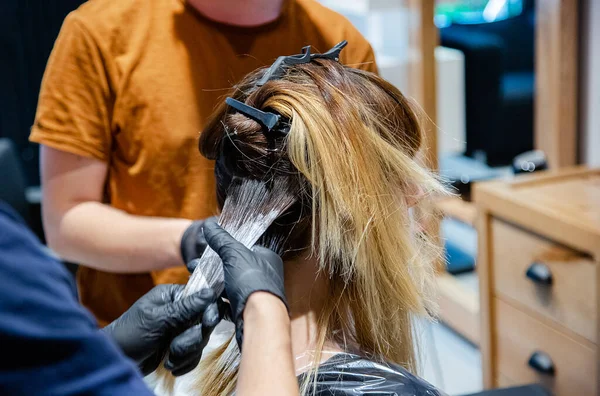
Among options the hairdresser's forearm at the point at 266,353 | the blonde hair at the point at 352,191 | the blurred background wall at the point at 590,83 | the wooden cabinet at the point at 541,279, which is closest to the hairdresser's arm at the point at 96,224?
the blonde hair at the point at 352,191

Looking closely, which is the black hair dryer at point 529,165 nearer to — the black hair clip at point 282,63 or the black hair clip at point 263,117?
the black hair clip at point 282,63

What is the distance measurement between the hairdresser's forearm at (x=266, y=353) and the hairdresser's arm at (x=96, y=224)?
1.35 ft

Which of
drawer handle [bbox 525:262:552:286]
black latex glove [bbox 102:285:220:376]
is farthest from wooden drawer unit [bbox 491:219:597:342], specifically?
black latex glove [bbox 102:285:220:376]

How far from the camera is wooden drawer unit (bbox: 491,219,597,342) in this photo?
5.63ft

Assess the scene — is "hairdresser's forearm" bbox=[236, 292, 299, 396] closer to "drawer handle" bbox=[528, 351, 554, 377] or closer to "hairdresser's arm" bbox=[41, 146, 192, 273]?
"hairdresser's arm" bbox=[41, 146, 192, 273]

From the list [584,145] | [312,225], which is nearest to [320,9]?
[312,225]

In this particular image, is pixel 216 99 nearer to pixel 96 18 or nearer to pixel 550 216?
pixel 96 18

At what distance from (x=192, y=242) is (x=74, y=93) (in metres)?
0.31

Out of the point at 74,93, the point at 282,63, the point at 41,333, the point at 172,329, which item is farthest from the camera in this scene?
the point at 74,93

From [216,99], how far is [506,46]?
6.43 feet

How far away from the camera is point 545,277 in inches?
71.5

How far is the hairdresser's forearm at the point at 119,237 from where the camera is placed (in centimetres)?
117

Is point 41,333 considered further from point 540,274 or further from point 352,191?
point 540,274

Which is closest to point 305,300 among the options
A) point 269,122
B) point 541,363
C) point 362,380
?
point 362,380
